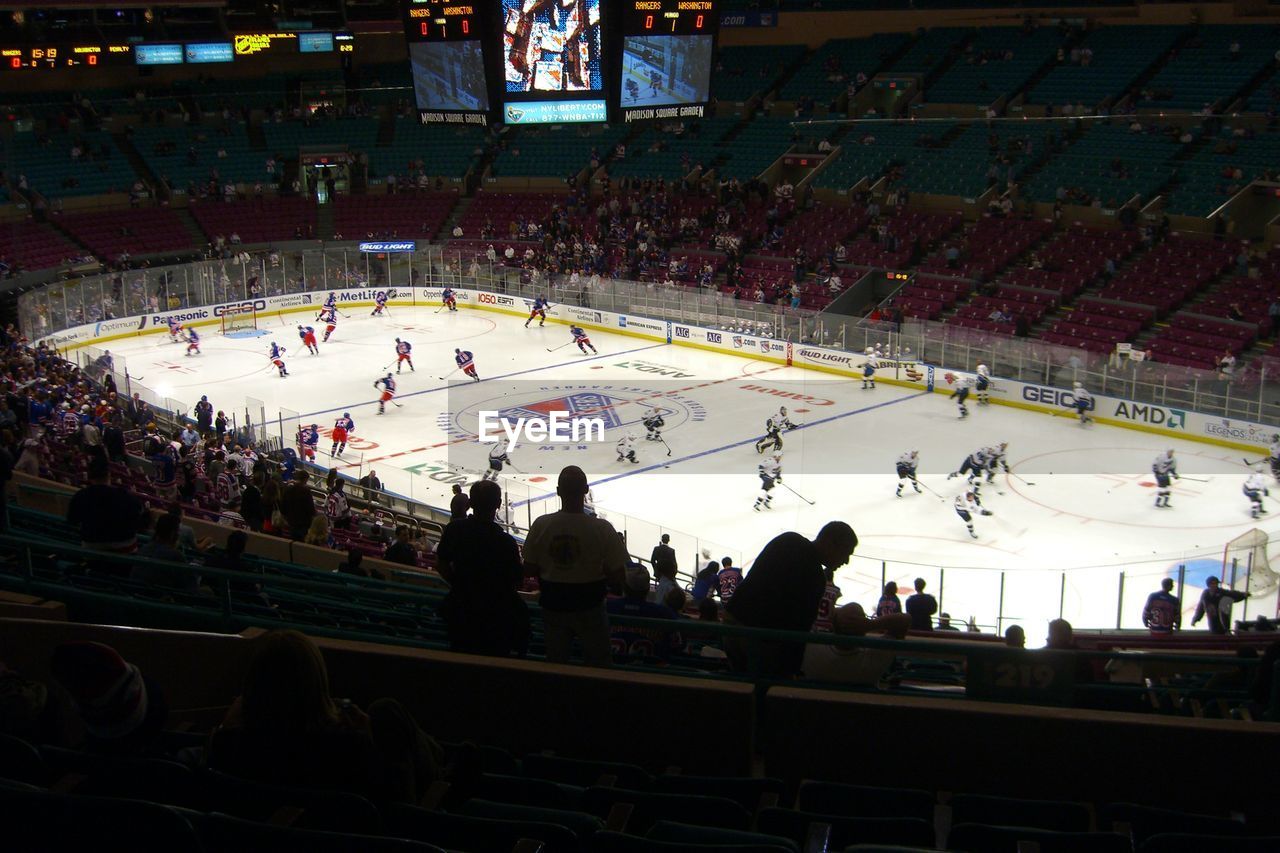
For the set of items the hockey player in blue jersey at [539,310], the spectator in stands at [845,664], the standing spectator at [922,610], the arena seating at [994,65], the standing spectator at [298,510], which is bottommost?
→ the standing spectator at [922,610]

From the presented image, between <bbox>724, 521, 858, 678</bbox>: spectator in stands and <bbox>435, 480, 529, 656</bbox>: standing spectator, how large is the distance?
1090 millimetres

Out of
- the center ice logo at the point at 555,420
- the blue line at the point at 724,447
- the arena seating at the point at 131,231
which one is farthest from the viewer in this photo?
the arena seating at the point at 131,231

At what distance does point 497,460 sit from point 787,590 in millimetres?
17278

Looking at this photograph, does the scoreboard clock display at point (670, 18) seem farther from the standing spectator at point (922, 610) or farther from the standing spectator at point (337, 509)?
the standing spectator at point (922, 610)

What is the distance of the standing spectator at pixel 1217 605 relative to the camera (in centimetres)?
1431

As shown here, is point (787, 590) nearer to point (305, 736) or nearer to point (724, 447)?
point (305, 736)

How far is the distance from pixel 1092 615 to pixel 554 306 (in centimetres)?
2723

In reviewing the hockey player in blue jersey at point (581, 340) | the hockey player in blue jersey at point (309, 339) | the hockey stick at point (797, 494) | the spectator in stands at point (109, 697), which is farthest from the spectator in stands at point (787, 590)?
the hockey player in blue jersey at point (309, 339)

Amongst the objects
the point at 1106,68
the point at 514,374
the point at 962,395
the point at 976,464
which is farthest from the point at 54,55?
the point at 1106,68

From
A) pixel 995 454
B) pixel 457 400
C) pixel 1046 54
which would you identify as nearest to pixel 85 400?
pixel 457 400

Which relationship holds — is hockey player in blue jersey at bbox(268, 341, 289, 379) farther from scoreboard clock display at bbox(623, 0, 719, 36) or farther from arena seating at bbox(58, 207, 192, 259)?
scoreboard clock display at bbox(623, 0, 719, 36)

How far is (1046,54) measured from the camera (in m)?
43.8

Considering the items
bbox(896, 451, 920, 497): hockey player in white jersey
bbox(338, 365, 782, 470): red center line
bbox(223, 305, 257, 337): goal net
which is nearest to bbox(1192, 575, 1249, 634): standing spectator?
bbox(896, 451, 920, 497): hockey player in white jersey

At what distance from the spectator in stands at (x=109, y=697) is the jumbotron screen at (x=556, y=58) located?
20685 mm
